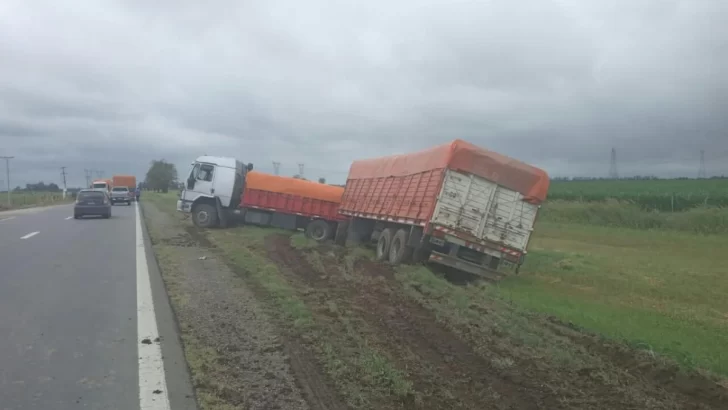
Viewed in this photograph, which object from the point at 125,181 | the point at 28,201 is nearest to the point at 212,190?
the point at 125,181

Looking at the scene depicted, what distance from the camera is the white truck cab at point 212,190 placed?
1078 inches

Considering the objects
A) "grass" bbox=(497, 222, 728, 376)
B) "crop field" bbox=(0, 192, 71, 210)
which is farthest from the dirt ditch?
"crop field" bbox=(0, 192, 71, 210)

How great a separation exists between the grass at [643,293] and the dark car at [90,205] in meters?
22.0

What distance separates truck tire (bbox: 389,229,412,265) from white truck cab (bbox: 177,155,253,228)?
12.0 metres

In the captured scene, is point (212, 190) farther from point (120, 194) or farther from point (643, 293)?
point (120, 194)

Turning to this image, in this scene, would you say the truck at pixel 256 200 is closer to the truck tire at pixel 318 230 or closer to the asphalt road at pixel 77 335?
the truck tire at pixel 318 230

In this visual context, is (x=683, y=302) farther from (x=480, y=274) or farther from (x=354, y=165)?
(x=354, y=165)

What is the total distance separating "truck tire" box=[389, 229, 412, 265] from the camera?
52.4 ft

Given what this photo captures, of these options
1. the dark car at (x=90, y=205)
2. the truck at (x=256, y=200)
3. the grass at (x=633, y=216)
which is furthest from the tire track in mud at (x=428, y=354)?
the grass at (x=633, y=216)

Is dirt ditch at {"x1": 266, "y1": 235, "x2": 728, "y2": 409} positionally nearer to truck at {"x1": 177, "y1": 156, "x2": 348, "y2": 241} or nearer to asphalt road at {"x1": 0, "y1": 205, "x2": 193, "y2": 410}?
asphalt road at {"x1": 0, "y1": 205, "x2": 193, "y2": 410}

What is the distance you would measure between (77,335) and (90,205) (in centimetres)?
2814

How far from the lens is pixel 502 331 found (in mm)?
8492

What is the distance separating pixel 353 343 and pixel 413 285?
207 inches

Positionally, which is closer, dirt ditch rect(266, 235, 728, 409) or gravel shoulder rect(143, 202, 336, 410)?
gravel shoulder rect(143, 202, 336, 410)
